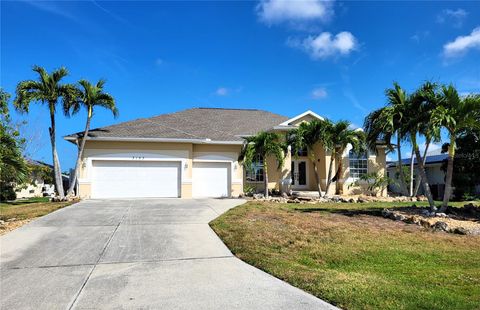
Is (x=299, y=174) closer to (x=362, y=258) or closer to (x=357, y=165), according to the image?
(x=357, y=165)

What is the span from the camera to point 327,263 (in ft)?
23.5

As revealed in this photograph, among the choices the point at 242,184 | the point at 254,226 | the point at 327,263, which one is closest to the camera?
the point at 327,263

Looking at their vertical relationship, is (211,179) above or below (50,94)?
below

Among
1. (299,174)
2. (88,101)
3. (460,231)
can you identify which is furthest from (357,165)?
(88,101)

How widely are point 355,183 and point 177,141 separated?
468 inches

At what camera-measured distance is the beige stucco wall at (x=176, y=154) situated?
2020cm

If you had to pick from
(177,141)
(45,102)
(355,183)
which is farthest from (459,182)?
(45,102)

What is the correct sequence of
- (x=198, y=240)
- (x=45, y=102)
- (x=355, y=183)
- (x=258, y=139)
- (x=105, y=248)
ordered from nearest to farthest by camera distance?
(x=105, y=248), (x=198, y=240), (x=45, y=102), (x=258, y=139), (x=355, y=183)

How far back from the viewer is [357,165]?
24.9 metres

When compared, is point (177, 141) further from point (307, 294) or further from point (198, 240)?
point (307, 294)

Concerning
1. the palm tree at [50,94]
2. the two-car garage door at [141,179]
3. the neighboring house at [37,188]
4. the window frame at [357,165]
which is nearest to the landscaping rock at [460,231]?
the window frame at [357,165]

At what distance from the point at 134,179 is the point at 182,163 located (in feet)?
9.23

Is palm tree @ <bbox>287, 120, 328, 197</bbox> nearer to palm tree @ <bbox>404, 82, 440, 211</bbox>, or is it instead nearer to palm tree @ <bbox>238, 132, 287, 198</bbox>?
palm tree @ <bbox>238, 132, 287, 198</bbox>

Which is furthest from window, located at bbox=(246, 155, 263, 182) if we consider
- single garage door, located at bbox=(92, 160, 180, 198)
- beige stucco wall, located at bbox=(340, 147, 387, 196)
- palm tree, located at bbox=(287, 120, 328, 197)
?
beige stucco wall, located at bbox=(340, 147, 387, 196)
